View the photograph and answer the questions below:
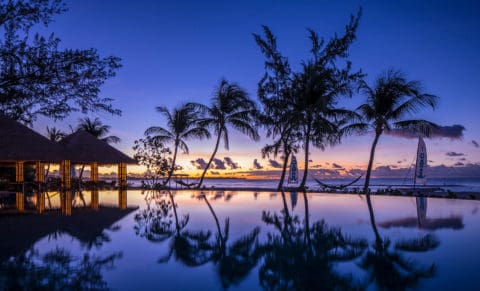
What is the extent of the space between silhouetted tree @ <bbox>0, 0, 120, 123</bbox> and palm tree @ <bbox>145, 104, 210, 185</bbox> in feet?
37.8

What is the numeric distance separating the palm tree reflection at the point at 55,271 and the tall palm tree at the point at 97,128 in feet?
81.0

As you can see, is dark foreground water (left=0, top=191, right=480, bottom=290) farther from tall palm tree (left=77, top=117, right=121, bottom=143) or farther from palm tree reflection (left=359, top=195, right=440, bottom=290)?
tall palm tree (left=77, top=117, right=121, bottom=143)

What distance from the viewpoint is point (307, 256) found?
4.52 m

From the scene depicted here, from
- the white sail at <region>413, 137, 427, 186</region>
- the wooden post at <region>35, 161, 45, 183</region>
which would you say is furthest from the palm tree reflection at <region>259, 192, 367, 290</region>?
the wooden post at <region>35, 161, 45, 183</region>

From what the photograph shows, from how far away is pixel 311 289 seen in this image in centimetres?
329

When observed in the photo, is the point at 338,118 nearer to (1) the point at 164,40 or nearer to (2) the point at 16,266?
(1) the point at 164,40

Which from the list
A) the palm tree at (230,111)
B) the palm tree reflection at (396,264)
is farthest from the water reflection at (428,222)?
the palm tree at (230,111)

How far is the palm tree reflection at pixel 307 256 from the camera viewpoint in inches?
137

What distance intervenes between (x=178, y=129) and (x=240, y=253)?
53.7ft

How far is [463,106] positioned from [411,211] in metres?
11.9

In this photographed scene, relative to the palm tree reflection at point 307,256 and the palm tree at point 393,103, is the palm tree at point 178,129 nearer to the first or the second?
the palm tree at point 393,103

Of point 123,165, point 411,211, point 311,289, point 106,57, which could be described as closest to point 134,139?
point 123,165

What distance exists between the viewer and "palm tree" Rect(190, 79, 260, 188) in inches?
730

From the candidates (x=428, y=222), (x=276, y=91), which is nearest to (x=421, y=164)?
(x=276, y=91)
